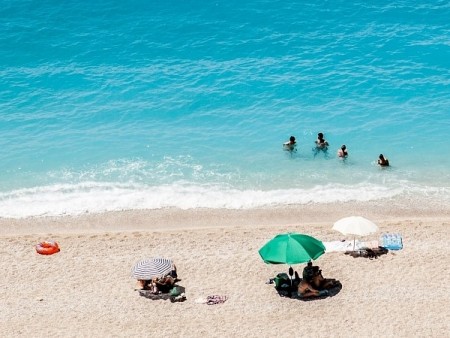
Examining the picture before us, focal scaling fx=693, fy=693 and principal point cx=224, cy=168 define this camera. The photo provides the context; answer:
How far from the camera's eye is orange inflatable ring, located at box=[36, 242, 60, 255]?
2245 centimetres

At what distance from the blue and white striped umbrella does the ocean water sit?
5.61 m

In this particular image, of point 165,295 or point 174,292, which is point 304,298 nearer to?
point 174,292

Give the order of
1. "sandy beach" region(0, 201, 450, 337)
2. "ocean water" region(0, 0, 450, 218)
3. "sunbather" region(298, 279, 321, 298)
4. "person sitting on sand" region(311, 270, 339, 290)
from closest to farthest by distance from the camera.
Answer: "sandy beach" region(0, 201, 450, 337)
"sunbather" region(298, 279, 321, 298)
"person sitting on sand" region(311, 270, 339, 290)
"ocean water" region(0, 0, 450, 218)

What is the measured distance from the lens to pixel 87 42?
3984 cm

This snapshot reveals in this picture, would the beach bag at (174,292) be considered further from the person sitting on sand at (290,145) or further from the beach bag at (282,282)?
the person sitting on sand at (290,145)

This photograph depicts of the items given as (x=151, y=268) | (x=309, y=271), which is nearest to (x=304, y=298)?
(x=309, y=271)

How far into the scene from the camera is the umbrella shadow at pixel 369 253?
21406mm

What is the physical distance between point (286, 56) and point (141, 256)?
18555 millimetres

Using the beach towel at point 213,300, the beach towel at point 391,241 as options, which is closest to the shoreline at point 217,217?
the beach towel at point 391,241

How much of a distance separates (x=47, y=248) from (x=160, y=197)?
547 centimetres

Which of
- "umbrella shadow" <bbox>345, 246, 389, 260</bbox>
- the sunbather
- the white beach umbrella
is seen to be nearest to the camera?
the sunbather

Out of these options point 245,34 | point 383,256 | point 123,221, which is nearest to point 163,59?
point 245,34

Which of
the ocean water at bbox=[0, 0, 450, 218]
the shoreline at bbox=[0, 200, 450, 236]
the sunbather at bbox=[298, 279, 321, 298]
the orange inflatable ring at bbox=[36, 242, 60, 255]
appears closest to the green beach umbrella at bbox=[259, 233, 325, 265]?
the sunbather at bbox=[298, 279, 321, 298]

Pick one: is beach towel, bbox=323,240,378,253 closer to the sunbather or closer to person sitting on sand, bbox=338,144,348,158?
the sunbather
